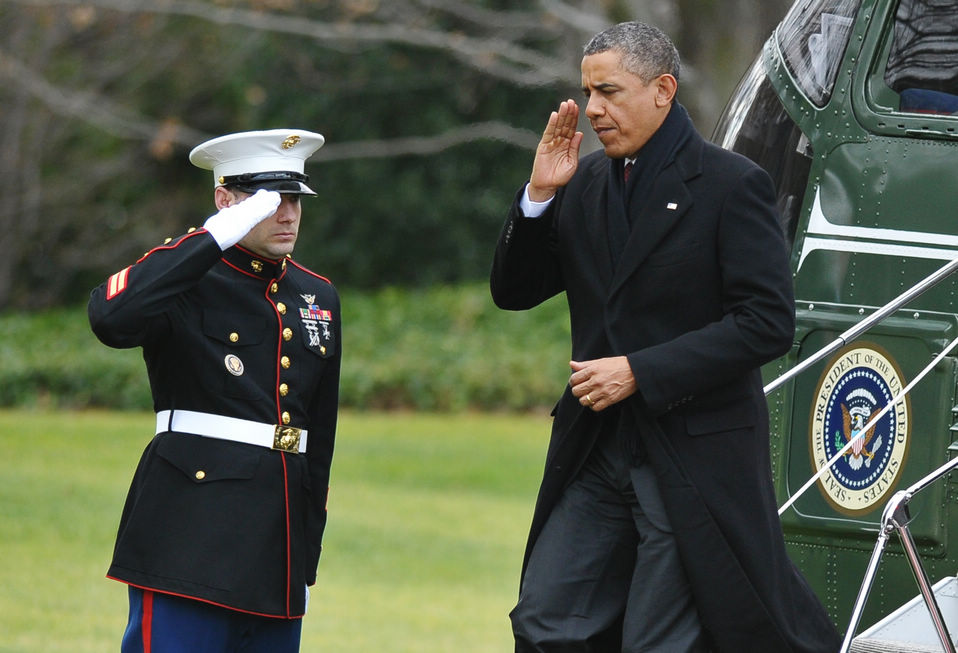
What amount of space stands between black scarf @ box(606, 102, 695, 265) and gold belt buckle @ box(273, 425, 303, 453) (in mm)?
996

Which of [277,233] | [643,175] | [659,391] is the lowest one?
[659,391]

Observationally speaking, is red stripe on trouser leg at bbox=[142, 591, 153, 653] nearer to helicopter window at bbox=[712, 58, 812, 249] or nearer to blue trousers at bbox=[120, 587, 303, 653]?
blue trousers at bbox=[120, 587, 303, 653]

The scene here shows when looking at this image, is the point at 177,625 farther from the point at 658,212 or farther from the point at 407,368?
the point at 407,368

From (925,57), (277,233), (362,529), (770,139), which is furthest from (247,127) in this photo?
(277,233)

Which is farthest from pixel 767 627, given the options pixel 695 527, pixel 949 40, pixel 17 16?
pixel 17 16

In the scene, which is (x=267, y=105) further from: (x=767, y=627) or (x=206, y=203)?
(x=767, y=627)

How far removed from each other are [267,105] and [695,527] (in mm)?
23633

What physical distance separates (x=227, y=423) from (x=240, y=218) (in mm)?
550

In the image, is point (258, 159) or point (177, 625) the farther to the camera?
point (258, 159)

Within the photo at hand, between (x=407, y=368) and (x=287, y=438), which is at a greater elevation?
(x=287, y=438)

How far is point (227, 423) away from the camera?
4.35 metres

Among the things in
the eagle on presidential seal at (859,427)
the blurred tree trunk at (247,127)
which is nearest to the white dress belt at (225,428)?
the eagle on presidential seal at (859,427)

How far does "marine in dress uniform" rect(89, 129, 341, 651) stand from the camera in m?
4.20

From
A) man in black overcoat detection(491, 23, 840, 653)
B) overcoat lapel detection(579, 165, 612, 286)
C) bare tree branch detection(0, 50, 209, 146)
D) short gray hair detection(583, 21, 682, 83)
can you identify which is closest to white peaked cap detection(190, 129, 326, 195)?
man in black overcoat detection(491, 23, 840, 653)
